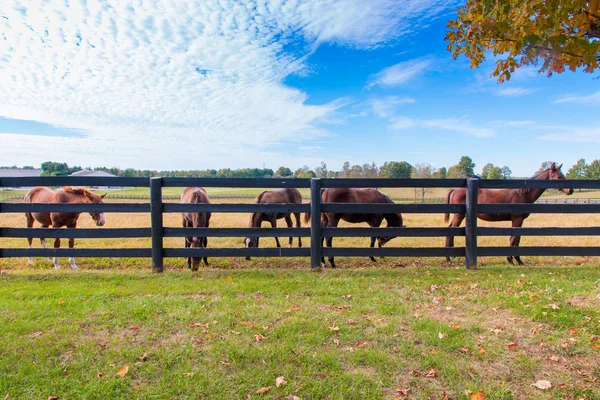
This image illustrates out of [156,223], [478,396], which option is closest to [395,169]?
[156,223]

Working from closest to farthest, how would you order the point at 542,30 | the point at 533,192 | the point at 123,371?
1. the point at 123,371
2. the point at 542,30
3. the point at 533,192

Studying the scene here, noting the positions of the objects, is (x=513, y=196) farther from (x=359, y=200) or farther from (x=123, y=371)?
(x=123, y=371)

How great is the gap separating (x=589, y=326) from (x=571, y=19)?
3.19m

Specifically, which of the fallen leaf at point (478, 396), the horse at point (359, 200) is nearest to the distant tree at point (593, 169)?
the horse at point (359, 200)

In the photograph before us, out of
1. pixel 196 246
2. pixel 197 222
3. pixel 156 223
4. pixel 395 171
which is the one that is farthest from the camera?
pixel 395 171

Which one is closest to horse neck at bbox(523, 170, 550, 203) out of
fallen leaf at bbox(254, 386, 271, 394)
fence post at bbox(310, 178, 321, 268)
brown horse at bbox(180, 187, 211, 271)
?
fence post at bbox(310, 178, 321, 268)

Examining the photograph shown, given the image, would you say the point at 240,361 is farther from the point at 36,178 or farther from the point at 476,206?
the point at 36,178

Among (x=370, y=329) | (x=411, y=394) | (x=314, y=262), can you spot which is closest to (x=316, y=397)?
(x=411, y=394)

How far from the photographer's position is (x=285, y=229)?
578 centimetres

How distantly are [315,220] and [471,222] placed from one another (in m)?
2.79

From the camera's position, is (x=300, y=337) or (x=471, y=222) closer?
(x=300, y=337)

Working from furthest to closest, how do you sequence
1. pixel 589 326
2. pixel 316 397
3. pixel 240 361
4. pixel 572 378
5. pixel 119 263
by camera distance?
pixel 119 263 < pixel 589 326 < pixel 240 361 < pixel 572 378 < pixel 316 397

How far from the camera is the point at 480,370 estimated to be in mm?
2637

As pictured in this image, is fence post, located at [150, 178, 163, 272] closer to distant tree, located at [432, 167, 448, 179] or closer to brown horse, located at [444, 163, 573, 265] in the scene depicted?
brown horse, located at [444, 163, 573, 265]
